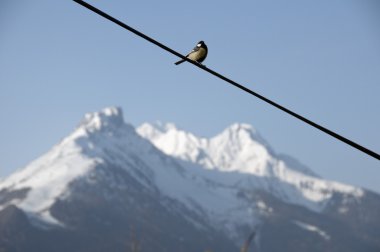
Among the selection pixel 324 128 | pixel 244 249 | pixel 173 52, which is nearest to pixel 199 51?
pixel 244 249

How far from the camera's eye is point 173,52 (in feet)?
30.1

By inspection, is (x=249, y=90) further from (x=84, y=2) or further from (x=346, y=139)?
(x=84, y=2)

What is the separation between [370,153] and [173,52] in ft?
8.21

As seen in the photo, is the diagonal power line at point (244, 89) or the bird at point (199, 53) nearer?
the diagonal power line at point (244, 89)

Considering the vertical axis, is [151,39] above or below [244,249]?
below

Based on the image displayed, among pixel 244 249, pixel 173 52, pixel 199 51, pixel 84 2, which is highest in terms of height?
pixel 199 51

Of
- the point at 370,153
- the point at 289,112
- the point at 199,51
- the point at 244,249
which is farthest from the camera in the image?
the point at 199,51

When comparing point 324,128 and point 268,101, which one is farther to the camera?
point 268,101

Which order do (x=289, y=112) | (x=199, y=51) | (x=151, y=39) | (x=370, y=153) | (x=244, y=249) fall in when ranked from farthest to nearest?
(x=199, y=51) → (x=244, y=249) → (x=151, y=39) → (x=289, y=112) → (x=370, y=153)

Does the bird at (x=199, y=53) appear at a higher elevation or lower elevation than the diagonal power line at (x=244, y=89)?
higher

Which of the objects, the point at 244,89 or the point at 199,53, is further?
the point at 199,53

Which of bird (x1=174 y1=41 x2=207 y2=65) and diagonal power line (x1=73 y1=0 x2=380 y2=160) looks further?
bird (x1=174 y1=41 x2=207 y2=65)

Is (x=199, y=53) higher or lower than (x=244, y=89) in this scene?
higher

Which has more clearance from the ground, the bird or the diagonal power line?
the bird
